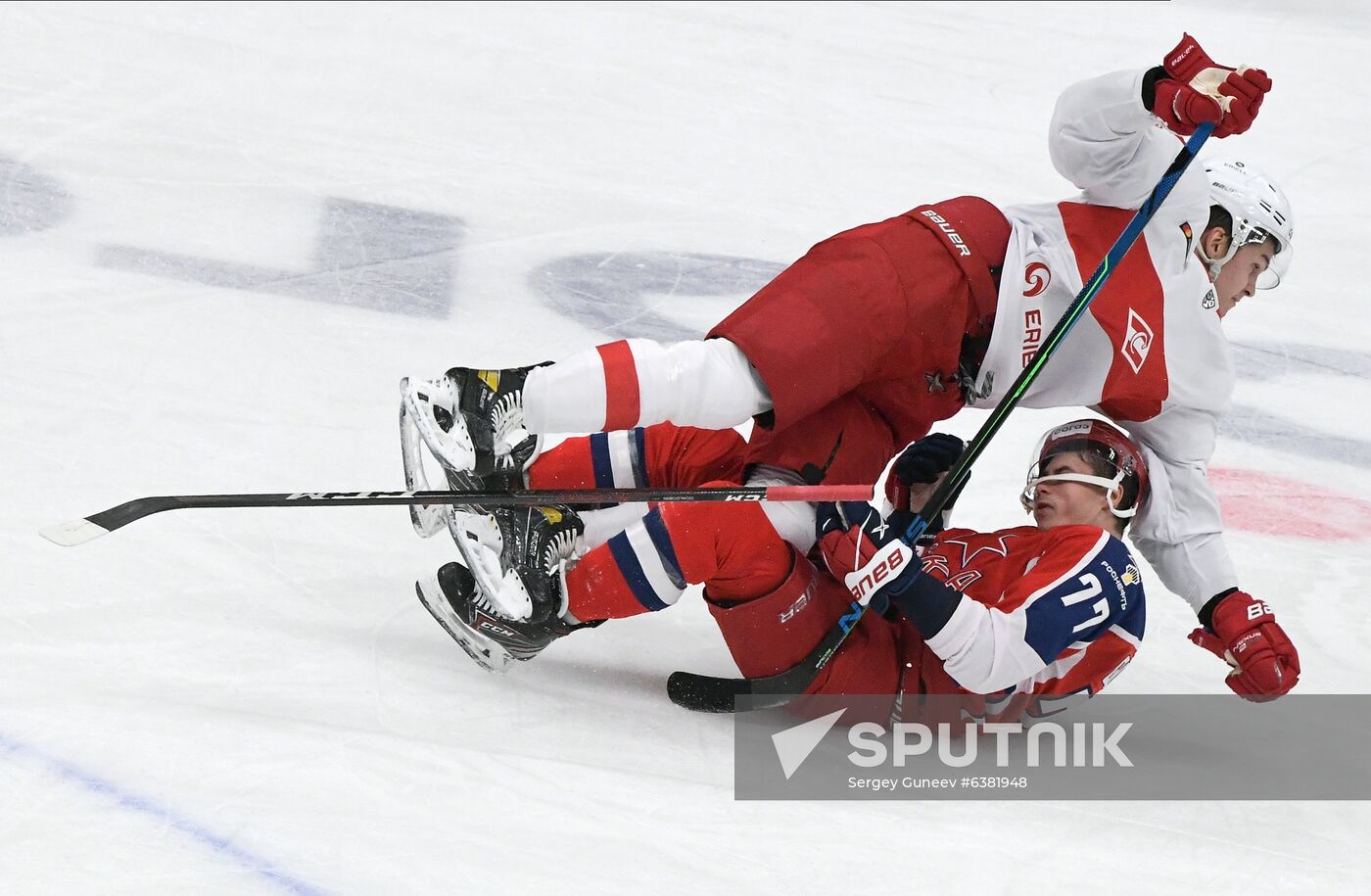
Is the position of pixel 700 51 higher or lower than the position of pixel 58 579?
higher

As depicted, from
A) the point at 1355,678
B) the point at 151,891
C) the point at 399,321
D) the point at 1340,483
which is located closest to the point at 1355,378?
the point at 1340,483

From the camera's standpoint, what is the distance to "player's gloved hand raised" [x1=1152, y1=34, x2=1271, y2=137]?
2342 mm

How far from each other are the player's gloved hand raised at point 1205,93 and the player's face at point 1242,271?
0.44 m

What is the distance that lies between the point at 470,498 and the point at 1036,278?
3.30 feet

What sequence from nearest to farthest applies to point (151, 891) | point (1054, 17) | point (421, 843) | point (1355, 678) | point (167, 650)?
point (151, 891), point (421, 843), point (167, 650), point (1355, 678), point (1054, 17)

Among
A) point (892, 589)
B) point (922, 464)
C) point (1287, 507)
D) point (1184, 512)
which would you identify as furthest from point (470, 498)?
point (1287, 507)

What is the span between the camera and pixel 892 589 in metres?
2.35

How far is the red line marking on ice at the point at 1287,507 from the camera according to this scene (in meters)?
3.55

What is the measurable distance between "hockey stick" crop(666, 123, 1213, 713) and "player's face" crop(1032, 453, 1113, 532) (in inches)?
7.0

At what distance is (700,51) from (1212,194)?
2878 mm

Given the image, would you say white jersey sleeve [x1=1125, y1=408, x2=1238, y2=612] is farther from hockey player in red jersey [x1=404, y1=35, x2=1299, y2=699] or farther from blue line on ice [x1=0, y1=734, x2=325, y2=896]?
blue line on ice [x1=0, y1=734, x2=325, y2=896]

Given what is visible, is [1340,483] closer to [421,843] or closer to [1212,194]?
[1212,194]

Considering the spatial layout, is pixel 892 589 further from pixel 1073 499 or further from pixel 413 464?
pixel 413 464

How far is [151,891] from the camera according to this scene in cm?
181
